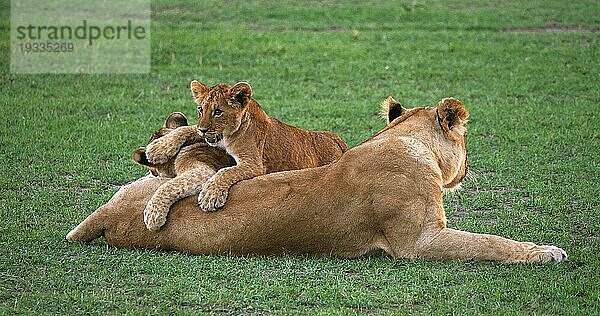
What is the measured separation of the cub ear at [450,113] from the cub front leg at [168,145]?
5.00 ft

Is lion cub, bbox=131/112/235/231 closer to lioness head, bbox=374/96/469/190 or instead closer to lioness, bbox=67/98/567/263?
lioness, bbox=67/98/567/263

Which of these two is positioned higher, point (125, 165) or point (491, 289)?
point (491, 289)

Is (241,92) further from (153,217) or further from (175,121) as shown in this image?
(153,217)

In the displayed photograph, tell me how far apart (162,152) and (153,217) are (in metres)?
0.76

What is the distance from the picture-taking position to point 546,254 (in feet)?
21.0

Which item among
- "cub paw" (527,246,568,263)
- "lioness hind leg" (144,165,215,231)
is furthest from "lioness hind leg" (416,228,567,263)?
"lioness hind leg" (144,165,215,231)

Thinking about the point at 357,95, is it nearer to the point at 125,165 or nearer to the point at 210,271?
the point at 125,165

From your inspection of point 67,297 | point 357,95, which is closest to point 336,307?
point 67,297

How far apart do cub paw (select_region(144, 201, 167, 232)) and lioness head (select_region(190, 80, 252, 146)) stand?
2.10 ft

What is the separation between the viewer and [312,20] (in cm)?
1670

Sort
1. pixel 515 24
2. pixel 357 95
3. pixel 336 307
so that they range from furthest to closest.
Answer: pixel 515 24
pixel 357 95
pixel 336 307

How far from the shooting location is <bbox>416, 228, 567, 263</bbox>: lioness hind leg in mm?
6387

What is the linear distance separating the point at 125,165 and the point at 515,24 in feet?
27.1

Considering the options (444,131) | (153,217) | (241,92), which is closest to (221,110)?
(241,92)
